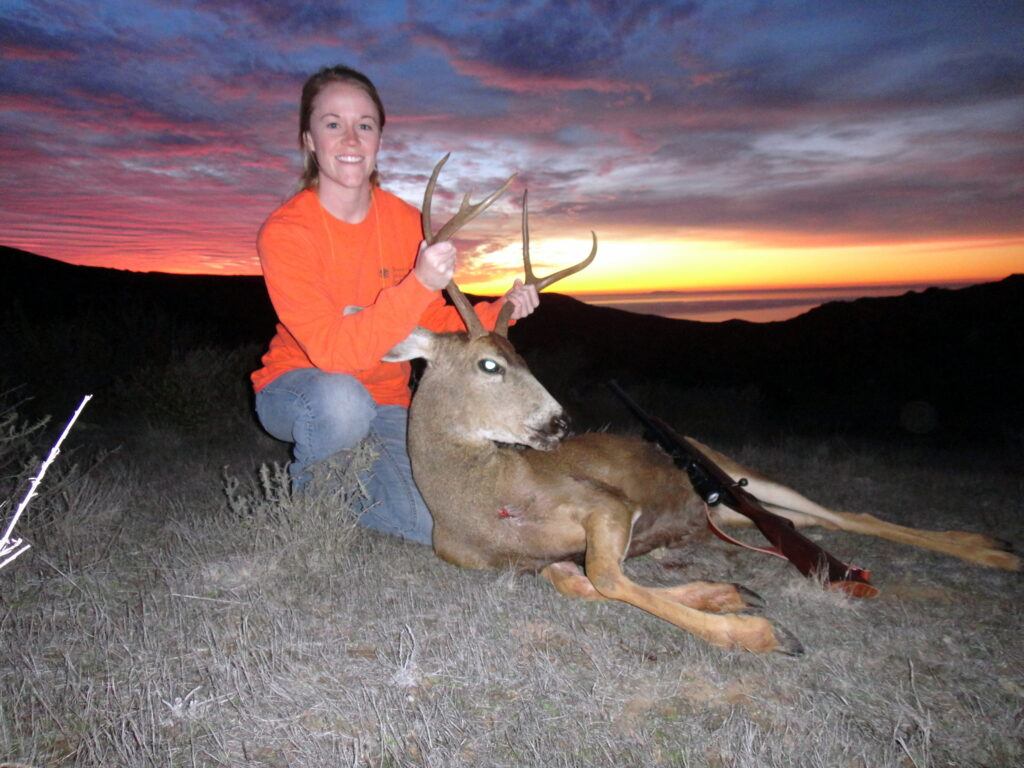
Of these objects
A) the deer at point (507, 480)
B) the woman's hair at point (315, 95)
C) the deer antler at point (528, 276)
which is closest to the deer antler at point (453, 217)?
the deer at point (507, 480)

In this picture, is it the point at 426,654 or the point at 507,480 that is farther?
the point at 507,480

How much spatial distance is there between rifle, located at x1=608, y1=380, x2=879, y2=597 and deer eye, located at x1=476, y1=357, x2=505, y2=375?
149 cm

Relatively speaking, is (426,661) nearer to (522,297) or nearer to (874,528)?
(522,297)

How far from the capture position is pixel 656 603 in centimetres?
277

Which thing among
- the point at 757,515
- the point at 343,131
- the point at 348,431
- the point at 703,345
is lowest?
the point at 703,345

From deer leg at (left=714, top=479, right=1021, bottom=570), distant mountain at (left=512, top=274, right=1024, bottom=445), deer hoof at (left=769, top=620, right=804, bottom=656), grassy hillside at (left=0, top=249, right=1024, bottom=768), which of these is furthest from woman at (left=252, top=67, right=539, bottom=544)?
distant mountain at (left=512, top=274, right=1024, bottom=445)

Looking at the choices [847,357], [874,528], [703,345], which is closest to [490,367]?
[874,528]

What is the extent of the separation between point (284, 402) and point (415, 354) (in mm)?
785

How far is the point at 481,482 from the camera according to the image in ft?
10.7

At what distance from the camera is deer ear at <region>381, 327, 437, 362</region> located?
3.40m

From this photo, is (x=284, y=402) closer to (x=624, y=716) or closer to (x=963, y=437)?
(x=624, y=716)

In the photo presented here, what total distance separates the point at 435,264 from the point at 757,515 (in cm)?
219

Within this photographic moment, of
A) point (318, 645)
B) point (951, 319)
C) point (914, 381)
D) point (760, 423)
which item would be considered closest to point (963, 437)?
point (760, 423)

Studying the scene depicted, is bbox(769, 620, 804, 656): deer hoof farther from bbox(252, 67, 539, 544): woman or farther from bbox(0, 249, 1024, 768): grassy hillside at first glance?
bbox(252, 67, 539, 544): woman
